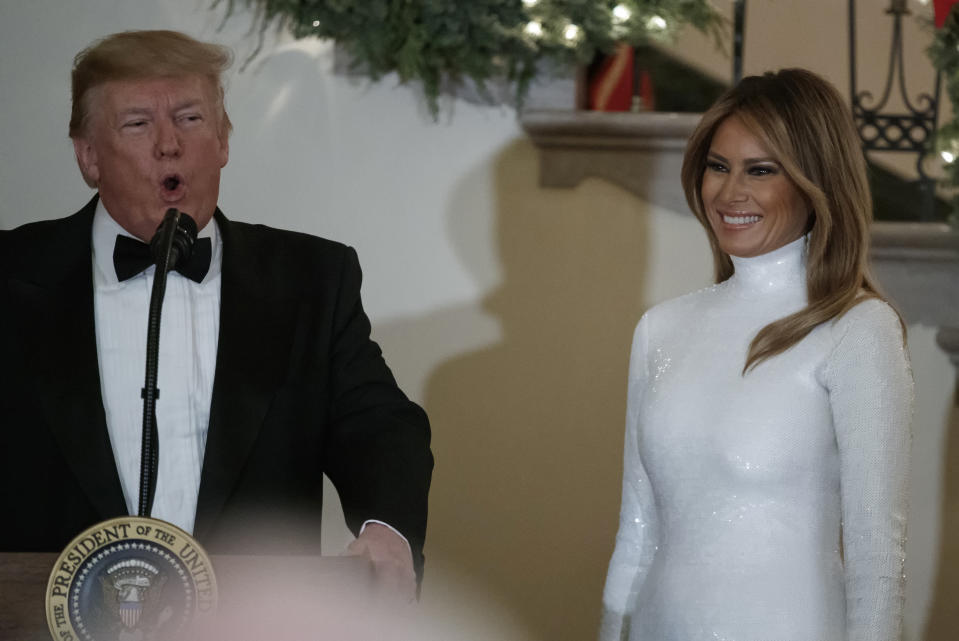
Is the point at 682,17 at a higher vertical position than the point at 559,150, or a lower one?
higher

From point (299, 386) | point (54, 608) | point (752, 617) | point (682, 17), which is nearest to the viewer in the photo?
point (54, 608)

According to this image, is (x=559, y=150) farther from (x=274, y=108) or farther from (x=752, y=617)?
(x=752, y=617)

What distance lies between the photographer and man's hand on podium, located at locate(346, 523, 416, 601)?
162cm

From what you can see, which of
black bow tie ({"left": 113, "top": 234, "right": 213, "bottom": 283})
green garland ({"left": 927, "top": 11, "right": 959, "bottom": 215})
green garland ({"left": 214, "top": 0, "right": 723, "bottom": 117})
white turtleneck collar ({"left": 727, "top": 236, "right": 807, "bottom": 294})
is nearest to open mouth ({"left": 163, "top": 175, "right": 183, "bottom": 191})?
black bow tie ({"left": 113, "top": 234, "right": 213, "bottom": 283})

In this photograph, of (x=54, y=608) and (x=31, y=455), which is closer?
(x=54, y=608)

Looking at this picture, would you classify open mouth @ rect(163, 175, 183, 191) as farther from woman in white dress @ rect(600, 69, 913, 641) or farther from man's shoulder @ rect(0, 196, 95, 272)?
woman in white dress @ rect(600, 69, 913, 641)

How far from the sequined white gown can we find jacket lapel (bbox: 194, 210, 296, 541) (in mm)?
676

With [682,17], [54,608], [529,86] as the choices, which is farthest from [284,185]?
[54,608]

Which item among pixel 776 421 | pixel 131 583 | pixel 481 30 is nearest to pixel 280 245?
pixel 776 421

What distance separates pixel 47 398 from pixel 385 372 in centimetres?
60

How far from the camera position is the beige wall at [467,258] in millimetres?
3773

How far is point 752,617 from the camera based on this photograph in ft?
6.59

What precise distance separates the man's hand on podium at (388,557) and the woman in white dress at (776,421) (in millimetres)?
501

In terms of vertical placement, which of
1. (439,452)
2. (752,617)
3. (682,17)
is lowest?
(439,452)
